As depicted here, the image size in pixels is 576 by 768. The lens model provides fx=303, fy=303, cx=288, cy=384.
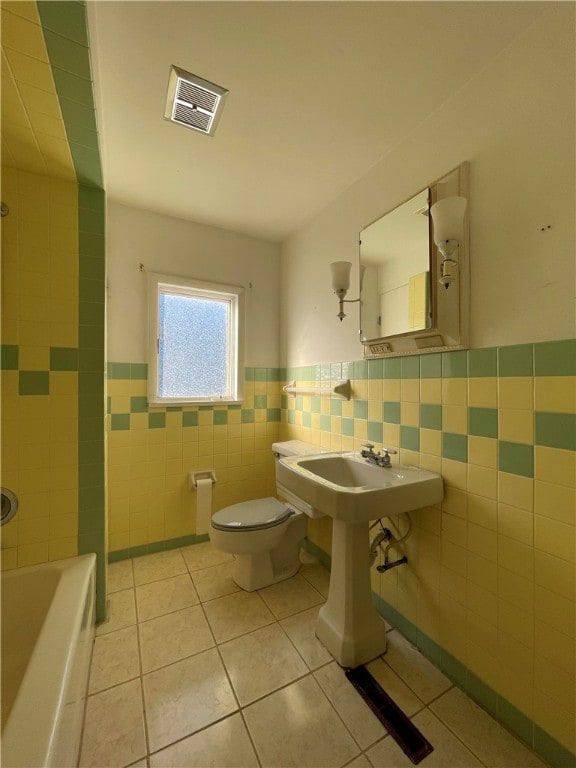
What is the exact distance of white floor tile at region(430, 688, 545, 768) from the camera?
925 mm

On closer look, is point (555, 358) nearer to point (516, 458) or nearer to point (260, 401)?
point (516, 458)

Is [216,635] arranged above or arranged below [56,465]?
below

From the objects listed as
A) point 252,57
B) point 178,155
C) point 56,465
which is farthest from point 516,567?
point 178,155

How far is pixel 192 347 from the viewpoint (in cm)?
222

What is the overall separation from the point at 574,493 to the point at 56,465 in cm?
189

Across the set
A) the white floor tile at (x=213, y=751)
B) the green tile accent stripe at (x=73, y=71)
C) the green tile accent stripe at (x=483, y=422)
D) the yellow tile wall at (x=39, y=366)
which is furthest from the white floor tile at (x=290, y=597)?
the green tile accent stripe at (x=73, y=71)

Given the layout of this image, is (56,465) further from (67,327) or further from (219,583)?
(219,583)

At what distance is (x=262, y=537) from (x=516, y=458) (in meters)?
1.21

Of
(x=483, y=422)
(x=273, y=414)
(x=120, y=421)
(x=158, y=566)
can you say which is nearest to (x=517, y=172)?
(x=483, y=422)

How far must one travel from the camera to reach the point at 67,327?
136 cm

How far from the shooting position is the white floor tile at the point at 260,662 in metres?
1.13

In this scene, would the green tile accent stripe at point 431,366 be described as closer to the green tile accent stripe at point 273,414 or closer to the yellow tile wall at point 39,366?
the green tile accent stripe at point 273,414

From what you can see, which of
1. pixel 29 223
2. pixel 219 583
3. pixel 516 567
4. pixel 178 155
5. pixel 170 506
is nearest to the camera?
pixel 516 567

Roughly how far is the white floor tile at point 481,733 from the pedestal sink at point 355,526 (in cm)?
28
